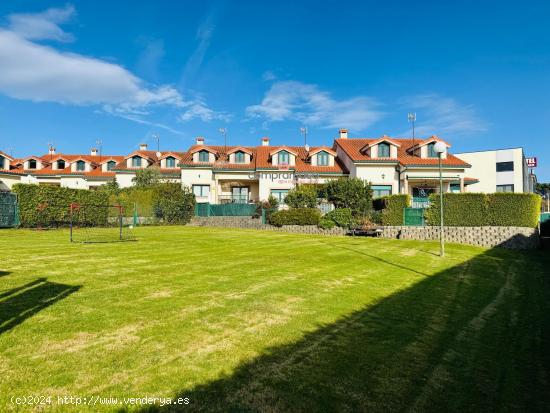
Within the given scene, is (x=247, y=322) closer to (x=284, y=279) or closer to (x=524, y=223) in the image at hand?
(x=284, y=279)

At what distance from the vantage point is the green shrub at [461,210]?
23328 mm

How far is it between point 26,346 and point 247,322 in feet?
10.4

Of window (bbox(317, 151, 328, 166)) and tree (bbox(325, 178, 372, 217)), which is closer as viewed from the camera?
tree (bbox(325, 178, 372, 217))

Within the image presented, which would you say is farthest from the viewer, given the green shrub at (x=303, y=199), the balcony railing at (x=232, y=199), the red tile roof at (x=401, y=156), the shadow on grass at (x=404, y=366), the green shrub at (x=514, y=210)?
the balcony railing at (x=232, y=199)

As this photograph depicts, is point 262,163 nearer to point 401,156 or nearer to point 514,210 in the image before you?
point 401,156

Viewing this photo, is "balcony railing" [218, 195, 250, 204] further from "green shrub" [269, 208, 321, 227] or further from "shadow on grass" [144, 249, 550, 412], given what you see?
"shadow on grass" [144, 249, 550, 412]

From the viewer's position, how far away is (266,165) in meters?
40.8

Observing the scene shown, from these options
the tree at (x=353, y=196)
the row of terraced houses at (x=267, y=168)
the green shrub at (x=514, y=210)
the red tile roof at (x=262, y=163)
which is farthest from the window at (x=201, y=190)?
the green shrub at (x=514, y=210)

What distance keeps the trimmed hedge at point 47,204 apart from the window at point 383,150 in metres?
29.7

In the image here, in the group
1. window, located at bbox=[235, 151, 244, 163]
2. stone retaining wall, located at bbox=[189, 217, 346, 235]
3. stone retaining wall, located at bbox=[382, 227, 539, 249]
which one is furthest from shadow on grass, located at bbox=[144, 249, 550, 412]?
window, located at bbox=[235, 151, 244, 163]

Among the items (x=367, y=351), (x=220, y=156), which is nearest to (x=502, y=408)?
(x=367, y=351)

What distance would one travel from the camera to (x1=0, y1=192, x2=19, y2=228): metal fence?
24781 mm

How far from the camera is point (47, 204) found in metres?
26.5

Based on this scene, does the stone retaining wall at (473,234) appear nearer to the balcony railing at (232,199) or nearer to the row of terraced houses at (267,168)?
the row of terraced houses at (267,168)
